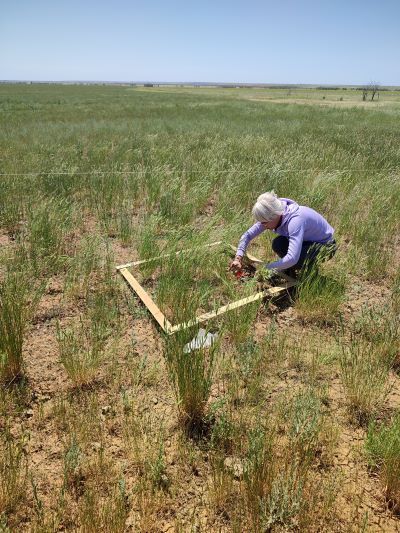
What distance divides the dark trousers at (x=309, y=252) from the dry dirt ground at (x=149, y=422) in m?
0.59

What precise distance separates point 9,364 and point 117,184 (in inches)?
164

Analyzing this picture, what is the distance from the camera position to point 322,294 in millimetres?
3119

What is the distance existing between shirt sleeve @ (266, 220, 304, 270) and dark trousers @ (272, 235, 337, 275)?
95 millimetres

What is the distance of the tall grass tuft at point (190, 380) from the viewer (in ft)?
6.55

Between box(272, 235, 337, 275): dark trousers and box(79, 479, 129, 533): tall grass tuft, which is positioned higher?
box(272, 235, 337, 275): dark trousers

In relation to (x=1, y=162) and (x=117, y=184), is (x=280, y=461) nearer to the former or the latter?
(x=117, y=184)

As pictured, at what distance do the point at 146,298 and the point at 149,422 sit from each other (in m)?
1.37

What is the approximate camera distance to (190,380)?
6.60 feet

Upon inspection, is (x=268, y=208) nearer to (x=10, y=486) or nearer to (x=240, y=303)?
(x=240, y=303)

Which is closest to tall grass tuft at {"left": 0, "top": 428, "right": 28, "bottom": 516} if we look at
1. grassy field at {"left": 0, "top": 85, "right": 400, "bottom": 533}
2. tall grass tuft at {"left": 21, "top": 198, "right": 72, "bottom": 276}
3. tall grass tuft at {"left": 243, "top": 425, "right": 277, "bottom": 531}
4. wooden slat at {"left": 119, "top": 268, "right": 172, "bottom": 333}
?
grassy field at {"left": 0, "top": 85, "right": 400, "bottom": 533}

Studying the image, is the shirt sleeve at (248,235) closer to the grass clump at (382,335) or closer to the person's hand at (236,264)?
the person's hand at (236,264)

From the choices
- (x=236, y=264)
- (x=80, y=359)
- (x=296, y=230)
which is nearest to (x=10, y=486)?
(x=80, y=359)

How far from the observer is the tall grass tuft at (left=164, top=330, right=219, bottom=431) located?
2.00 m

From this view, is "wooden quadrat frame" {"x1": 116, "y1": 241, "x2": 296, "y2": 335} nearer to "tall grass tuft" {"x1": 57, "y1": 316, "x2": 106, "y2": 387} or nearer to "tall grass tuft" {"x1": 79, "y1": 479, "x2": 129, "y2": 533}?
"tall grass tuft" {"x1": 57, "y1": 316, "x2": 106, "y2": 387}
